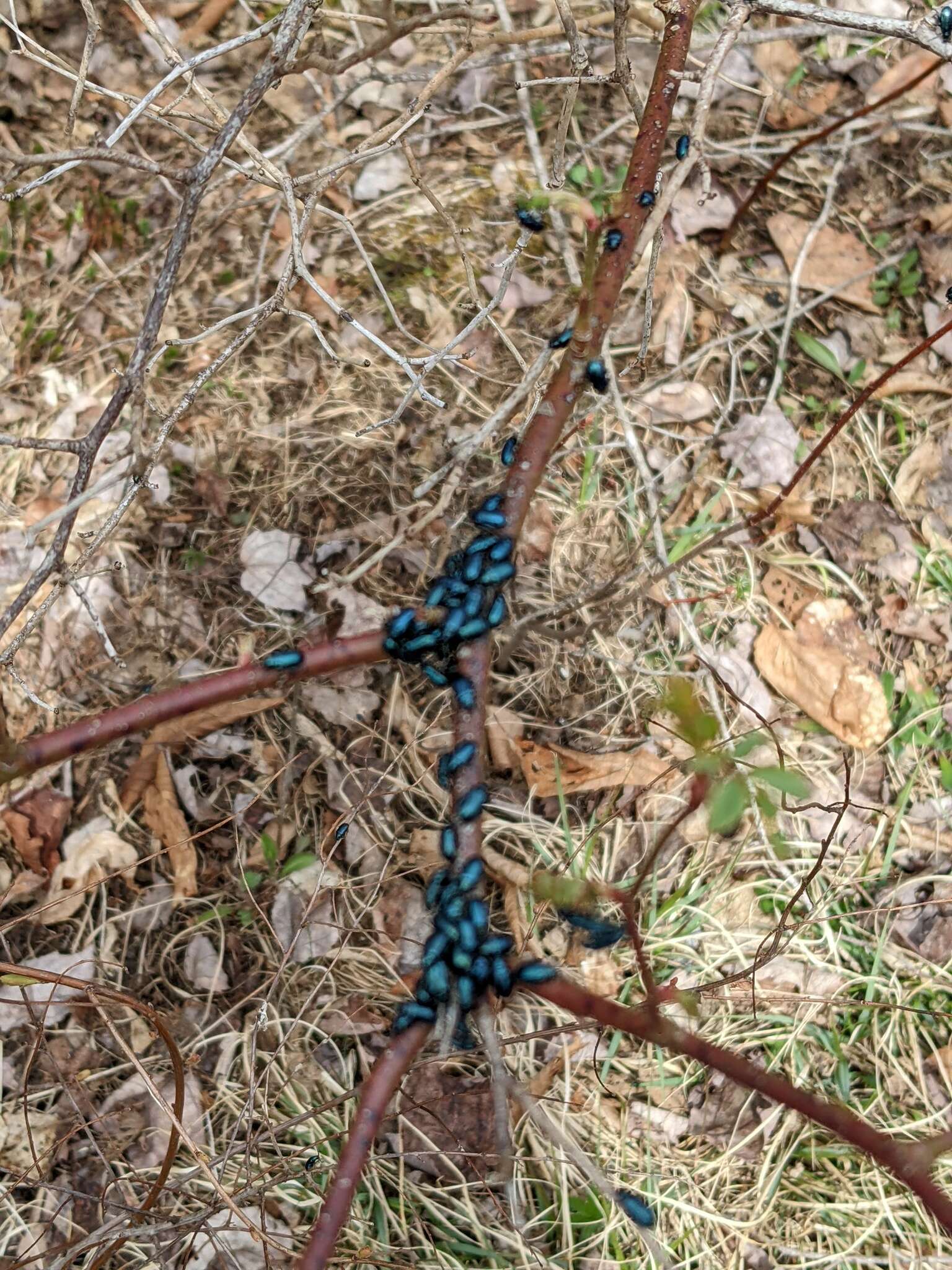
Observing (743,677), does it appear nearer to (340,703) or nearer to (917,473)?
(917,473)

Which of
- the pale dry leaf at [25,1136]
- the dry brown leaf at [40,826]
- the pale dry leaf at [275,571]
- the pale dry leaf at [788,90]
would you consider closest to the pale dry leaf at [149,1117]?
the pale dry leaf at [25,1136]

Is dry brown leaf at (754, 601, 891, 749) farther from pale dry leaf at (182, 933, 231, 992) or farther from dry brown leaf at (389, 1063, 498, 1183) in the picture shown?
pale dry leaf at (182, 933, 231, 992)

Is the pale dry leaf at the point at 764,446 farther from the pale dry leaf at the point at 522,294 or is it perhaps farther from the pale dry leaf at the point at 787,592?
the pale dry leaf at the point at 522,294

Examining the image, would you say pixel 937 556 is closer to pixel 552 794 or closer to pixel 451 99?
pixel 552 794

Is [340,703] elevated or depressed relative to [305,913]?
elevated

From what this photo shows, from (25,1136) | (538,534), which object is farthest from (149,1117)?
(538,534)

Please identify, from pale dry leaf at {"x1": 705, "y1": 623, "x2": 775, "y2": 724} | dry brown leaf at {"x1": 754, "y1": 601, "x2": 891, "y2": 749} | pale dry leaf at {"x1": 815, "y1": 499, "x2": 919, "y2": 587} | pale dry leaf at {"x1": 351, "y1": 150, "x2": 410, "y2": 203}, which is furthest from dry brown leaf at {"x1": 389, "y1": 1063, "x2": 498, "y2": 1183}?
pale dry leaf at {"x1": 351, "y1": 150, "x2": 410, "y2": 203}
